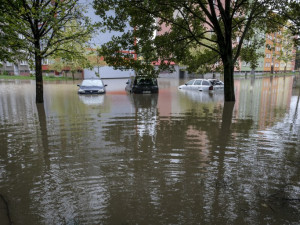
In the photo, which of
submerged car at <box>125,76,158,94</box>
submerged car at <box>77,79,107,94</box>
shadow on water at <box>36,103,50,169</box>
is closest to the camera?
shadow on water at <box>36,103,50,169</box>

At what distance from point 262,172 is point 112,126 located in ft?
18.0

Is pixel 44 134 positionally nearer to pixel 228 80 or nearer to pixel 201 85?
pixel 228 80

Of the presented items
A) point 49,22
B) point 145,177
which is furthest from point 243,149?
point 49,22

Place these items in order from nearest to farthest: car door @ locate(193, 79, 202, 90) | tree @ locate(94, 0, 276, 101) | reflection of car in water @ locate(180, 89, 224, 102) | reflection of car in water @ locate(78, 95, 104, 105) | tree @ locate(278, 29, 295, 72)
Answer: tree @ locate(94, 0, 276, 101)
reflection of car in water @ locate(78, 95, 104, 105)
reflection of car in water @ locate(180, 89, 224, 102)
tree @ locate(278, 29, 295, 72)
car door @ locate(193, 79, 202, 90)

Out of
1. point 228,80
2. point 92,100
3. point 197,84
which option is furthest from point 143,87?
point 228,80

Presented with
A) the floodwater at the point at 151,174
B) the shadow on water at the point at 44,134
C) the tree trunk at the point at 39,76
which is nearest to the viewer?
the floodwater at the point at 151,174

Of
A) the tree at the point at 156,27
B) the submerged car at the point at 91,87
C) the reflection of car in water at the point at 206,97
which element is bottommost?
the reflection of car in water at the point at 206,97

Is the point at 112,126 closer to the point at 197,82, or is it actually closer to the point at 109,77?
the point at 197,82

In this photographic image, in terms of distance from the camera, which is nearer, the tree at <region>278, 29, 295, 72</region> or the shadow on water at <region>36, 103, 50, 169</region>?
the shadow on water at <region>36, 103, 50, 169</region>

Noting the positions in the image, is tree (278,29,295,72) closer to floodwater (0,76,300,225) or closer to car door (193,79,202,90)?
car door (193,79,202,90)

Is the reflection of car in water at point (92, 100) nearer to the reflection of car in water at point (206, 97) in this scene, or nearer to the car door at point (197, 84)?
the reflection of car in water at point (206, 97)

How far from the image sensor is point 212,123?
9.38m

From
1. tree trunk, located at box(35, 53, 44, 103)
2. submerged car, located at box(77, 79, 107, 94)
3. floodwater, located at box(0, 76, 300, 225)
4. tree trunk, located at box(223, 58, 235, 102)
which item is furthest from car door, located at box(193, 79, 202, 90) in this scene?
floodwater, located at box(0, 76, 300, 225)

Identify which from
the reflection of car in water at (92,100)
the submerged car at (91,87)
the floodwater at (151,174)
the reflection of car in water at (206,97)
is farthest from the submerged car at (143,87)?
the floodwater at (151,174)
